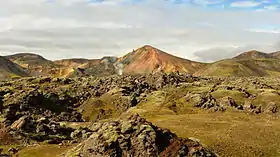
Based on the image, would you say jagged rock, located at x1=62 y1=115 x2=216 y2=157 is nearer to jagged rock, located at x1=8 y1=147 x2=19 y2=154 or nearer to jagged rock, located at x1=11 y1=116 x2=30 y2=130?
jagged rock, located at x1=8 y1=147 x2=19 y2=154

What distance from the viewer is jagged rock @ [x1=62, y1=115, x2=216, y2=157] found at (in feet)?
212

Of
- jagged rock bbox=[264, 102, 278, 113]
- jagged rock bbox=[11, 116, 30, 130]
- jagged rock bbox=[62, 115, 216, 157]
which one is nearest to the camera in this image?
jagged rock bbox=[62, 115, 216, 157]

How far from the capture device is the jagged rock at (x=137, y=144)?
2539 inches

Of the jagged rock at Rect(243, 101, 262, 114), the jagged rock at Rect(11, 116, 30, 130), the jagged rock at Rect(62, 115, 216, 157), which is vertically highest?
the jagged rock at Rect(62, 115, 216, 157)

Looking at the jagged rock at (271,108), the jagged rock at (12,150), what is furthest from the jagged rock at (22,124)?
the jagged rock at (271,108)

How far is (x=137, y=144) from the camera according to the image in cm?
6681

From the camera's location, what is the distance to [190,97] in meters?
200

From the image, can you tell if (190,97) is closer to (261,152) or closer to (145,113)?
(145,113)

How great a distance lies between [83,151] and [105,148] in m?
4.50

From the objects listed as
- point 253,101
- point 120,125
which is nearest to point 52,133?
point 120,125

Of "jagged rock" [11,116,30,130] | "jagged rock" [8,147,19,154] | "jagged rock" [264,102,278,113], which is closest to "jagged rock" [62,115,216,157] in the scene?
"jagged rock" [8,147,19,154]

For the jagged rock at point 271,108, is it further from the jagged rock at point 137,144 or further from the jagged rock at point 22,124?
the jagged rock at point 137,144

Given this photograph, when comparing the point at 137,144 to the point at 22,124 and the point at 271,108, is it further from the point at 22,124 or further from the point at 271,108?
the point at 271,108

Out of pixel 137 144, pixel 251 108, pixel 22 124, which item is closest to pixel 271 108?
pixel 251 108
